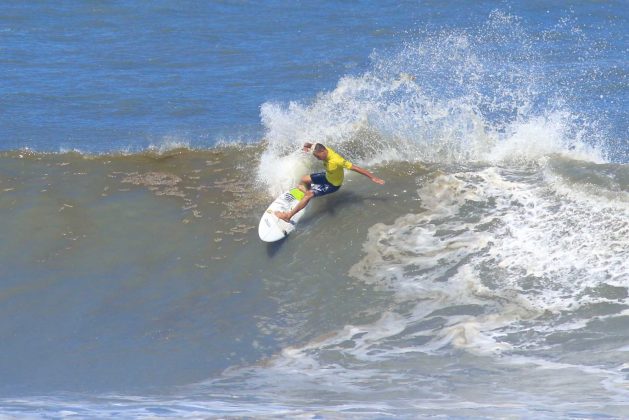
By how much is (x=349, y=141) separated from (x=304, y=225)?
301 cm

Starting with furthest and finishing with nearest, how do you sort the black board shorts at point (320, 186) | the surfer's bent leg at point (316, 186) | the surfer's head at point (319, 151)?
1. the black board shorts at point (320, 186)
2. the surfer's bent leg at point (316, 186)
3. the surfer's head at point (319, 151)

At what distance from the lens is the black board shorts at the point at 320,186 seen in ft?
47.5

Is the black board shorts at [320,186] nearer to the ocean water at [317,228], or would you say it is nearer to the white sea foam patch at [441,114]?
the ocean water at [317,228]

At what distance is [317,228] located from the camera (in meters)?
14.2

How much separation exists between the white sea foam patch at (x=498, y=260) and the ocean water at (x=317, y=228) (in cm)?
4

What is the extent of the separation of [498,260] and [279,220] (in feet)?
11.4

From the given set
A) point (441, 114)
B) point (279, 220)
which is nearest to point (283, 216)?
point (279, 220)

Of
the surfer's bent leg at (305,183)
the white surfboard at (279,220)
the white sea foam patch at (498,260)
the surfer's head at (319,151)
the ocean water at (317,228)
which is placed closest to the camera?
the ocean water at (317,228)

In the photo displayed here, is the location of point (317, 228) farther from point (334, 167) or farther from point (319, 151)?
point (319, 151)

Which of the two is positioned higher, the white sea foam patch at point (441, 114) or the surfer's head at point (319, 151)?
the white sea foam patch at point (441, 114)

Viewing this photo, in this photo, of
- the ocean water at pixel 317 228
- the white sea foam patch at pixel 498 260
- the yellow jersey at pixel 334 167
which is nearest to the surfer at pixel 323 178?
the yellow jersey at pixel 334 167

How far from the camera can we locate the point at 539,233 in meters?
12.9

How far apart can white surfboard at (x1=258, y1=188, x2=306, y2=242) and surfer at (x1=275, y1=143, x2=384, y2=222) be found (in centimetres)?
9

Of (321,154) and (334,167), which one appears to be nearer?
(321,154)
